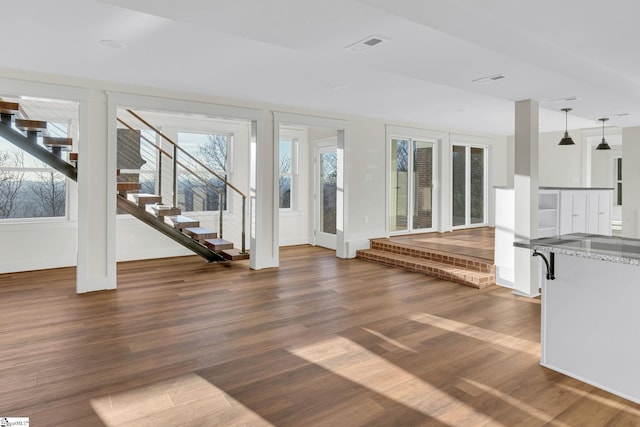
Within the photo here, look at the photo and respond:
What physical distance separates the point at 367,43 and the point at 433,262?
4.10 m

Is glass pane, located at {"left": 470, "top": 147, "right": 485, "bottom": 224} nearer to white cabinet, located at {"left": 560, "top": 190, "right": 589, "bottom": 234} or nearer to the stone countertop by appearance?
white cabinet, located at {"left": 560, "top": 190, "right": 589, "bottom": 234}

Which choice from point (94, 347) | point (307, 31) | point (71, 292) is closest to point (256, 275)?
point (71, 292)

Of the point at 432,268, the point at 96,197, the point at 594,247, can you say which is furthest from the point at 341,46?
the point at 432,268

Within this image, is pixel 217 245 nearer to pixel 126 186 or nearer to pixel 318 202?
pixel 126 186

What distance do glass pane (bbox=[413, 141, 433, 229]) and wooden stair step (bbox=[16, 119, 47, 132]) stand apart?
257 inches

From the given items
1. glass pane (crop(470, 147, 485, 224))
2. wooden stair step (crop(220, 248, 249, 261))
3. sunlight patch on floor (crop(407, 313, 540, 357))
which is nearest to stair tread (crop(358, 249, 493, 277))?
sunlight patch on floor (crop(407, 313, 540, 357))

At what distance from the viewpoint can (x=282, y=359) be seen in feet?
10.1

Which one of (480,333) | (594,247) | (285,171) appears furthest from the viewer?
(285,171)

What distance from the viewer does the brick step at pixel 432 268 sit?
535 centimetres

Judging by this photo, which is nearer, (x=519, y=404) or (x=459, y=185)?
(x=519, y=404)

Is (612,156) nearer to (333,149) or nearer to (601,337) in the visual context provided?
(333,149)

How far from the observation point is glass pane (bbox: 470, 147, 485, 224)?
9.66 meters

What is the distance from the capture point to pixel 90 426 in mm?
2197

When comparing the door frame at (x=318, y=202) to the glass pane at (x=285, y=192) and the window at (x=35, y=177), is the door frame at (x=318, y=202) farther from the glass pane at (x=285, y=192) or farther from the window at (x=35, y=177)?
the window at (x=35, y=177)
